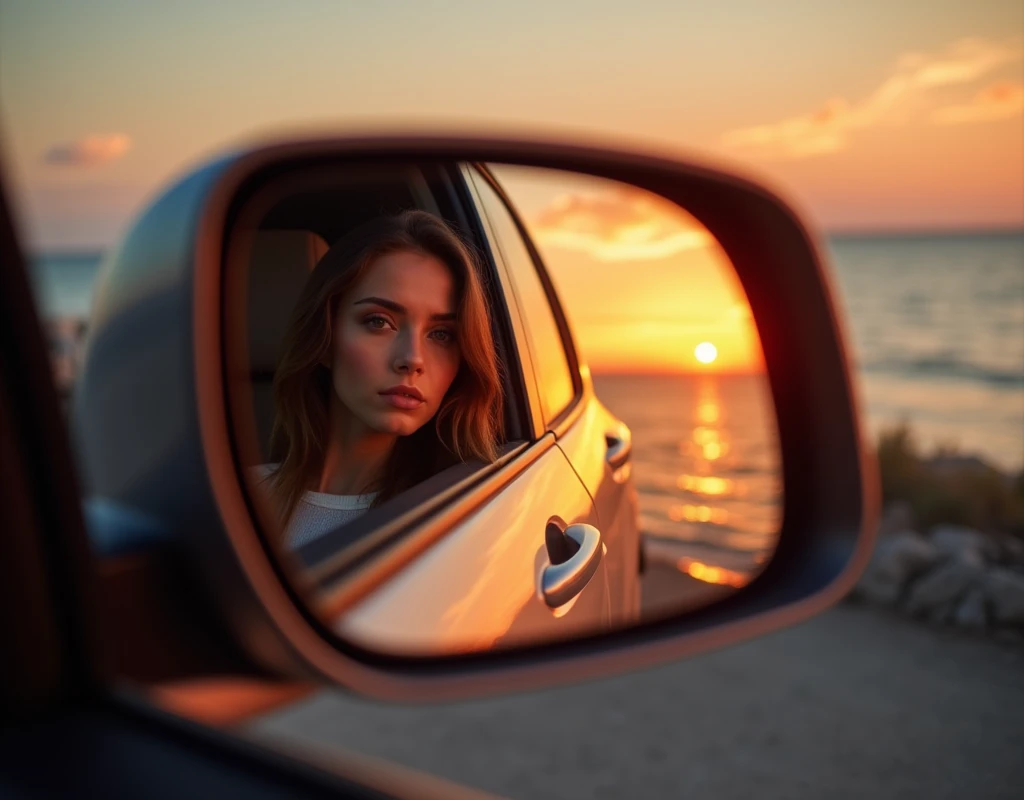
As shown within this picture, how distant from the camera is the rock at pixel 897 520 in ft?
32.8

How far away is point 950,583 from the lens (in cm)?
764

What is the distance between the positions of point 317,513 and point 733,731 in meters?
4.30

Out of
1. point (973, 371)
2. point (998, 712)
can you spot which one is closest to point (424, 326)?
point (998, 712)

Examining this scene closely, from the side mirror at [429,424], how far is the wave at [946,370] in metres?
32.5

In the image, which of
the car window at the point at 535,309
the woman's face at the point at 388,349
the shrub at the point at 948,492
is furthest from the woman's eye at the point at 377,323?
the shrub at the point at 948,492

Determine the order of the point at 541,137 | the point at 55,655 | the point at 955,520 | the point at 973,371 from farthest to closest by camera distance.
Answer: the point at 973,371 → the point at 955,520 → the point at 541,137 → the point at 55,655

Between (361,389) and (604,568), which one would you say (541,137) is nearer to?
(361,389)

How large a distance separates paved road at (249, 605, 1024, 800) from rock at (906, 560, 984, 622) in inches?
39.4

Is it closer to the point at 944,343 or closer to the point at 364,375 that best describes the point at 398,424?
the point at 364,375

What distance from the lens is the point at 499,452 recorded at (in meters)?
1.81

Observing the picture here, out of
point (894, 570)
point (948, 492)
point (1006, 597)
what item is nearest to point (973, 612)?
point (1006, 597)

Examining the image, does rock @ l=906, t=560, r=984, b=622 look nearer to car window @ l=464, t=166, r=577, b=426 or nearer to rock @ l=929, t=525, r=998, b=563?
rock @ l=929, t=525, r=998, b=563

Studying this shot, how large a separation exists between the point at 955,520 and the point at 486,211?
9.33 m

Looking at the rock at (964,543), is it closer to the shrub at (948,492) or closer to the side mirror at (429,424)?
the shrub at (948,492)
